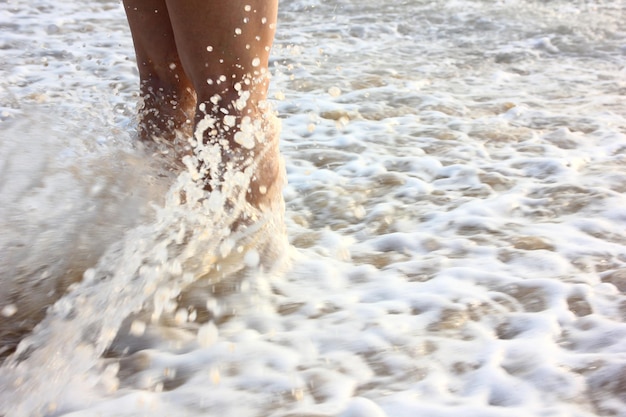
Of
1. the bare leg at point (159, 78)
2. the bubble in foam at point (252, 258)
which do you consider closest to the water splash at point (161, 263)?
the bubble in foam at point (252, 258)

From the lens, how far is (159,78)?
5.96 feet

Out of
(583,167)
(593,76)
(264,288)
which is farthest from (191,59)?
(593,76)

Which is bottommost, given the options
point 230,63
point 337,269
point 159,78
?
point 337,269

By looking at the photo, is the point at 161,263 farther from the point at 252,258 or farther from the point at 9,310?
the point at 9,310

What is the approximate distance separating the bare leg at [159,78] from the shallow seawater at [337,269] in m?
0.10

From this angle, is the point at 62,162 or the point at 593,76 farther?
the point at 593,76

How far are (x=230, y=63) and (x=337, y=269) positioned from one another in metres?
0.54

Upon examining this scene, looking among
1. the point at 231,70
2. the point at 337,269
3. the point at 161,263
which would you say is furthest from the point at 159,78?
the point at 337,269

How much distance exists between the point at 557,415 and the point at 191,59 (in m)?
1.03

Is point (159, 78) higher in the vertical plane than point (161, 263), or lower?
higher

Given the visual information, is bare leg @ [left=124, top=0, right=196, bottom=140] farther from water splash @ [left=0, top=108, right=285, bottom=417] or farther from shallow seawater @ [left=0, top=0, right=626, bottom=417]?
water splash @ [left=0, top=108, right=285, bottom=417]

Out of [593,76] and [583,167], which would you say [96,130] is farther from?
[593,76]

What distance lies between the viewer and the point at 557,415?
1071mm

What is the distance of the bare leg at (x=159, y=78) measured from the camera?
1.76 metres
